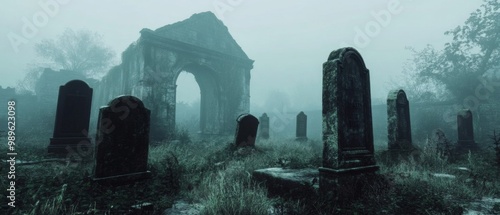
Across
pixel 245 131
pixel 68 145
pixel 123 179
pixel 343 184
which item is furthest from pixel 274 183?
pixel 68 145

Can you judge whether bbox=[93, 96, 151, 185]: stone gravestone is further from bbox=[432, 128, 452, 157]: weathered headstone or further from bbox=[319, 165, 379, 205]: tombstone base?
bbox=[432, 128, 452, 157]: weathered headstone

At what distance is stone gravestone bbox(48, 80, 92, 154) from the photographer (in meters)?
7.12

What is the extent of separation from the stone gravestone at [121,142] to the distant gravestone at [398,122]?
6570 millimetres

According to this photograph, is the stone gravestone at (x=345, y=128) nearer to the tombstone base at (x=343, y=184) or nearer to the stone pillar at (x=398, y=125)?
the tombstone base at (x=343, y=184)

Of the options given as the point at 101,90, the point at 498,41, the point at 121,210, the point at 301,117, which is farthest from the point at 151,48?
the point at 498,41

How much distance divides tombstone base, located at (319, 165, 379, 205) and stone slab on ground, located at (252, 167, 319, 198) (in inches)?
6.8

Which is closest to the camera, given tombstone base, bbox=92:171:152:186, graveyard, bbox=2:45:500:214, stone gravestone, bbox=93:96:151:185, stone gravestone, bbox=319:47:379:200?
graveyard, bbox=2:45:500:214

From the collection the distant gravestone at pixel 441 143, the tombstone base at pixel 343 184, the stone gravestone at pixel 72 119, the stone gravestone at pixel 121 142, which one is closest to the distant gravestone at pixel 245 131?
the stone gravestone at pixel 121 142

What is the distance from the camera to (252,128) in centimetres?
873

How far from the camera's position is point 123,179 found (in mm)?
3795

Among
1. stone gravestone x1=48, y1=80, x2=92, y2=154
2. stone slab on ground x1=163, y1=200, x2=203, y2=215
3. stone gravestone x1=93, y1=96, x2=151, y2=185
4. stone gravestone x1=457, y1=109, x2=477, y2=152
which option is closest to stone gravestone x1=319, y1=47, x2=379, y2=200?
stone slab on ground x1=163, y1=200, x2=203, y2=215

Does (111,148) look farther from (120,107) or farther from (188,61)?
(188,61)

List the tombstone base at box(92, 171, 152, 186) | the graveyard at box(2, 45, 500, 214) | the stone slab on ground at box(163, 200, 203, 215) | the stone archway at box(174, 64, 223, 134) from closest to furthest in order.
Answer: the graveyard at box(2, 45, 500, 214) < the stone slab on ground at box(163, 200, 203, 215) < the tombstone base at box(92, 171, 152, 186) < the stone archway at box(174, 64, 223, 134)

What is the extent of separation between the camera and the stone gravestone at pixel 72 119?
23.4ft
